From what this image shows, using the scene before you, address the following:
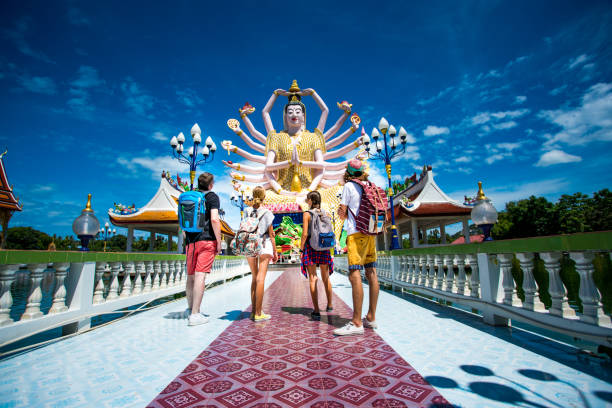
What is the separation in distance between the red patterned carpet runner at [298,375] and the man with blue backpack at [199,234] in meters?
0.80

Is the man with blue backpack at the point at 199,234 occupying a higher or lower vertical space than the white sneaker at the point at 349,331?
higher

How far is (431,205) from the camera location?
1784 cm

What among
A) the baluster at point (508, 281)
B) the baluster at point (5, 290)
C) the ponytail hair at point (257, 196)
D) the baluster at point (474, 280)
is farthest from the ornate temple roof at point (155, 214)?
the baluster at point (508, 281)

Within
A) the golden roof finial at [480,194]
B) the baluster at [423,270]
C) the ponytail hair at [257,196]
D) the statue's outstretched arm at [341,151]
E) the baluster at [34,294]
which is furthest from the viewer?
the statue's outstretched arm at [341,151]

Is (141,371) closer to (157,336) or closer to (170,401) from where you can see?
(170,401)

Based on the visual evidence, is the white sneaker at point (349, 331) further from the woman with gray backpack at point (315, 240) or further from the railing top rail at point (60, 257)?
the railing top rail at point (60, 257)

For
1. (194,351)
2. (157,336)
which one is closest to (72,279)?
(157,336)

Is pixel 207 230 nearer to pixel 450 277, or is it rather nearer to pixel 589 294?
pixel 450 277

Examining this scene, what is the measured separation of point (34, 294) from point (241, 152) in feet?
80.9

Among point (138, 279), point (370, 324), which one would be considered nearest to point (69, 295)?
point (138, 279)

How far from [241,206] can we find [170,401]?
23.5 meters

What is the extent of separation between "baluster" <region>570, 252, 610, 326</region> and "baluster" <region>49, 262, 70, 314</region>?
5031 mm

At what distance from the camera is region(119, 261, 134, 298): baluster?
4578 millimetres

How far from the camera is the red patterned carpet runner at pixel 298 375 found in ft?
5.77
